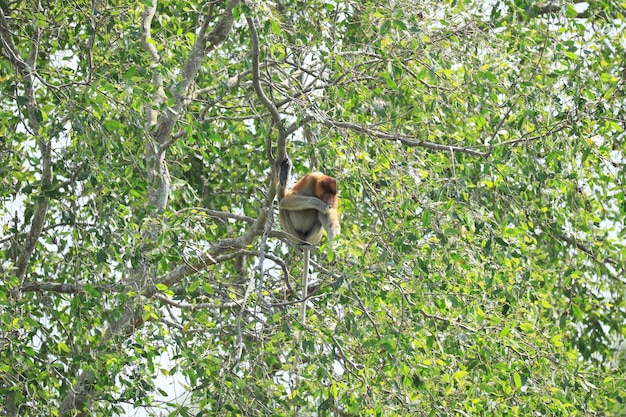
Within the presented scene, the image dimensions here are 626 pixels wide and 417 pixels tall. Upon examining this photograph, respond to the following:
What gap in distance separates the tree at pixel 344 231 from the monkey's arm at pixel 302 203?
272 mm

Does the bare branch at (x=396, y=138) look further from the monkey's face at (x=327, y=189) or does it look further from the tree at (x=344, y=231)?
the monkey's face at (x=327, y=189)

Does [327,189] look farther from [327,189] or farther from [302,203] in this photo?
[302,203]

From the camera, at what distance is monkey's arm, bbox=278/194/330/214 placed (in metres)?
7.85

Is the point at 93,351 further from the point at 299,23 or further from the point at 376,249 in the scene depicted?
the point at 299,23

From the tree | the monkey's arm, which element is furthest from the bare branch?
the monkey's arm

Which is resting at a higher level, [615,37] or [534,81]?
[615,37]

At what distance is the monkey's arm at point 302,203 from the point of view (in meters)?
7.85

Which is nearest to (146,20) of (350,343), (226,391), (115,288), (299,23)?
(299,23)

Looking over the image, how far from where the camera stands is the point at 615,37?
792 cm

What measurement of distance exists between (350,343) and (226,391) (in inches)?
61.7

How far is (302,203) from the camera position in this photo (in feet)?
25.8

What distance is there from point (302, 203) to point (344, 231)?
806 mm

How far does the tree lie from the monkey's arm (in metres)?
0.27

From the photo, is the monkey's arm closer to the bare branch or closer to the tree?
the tree
